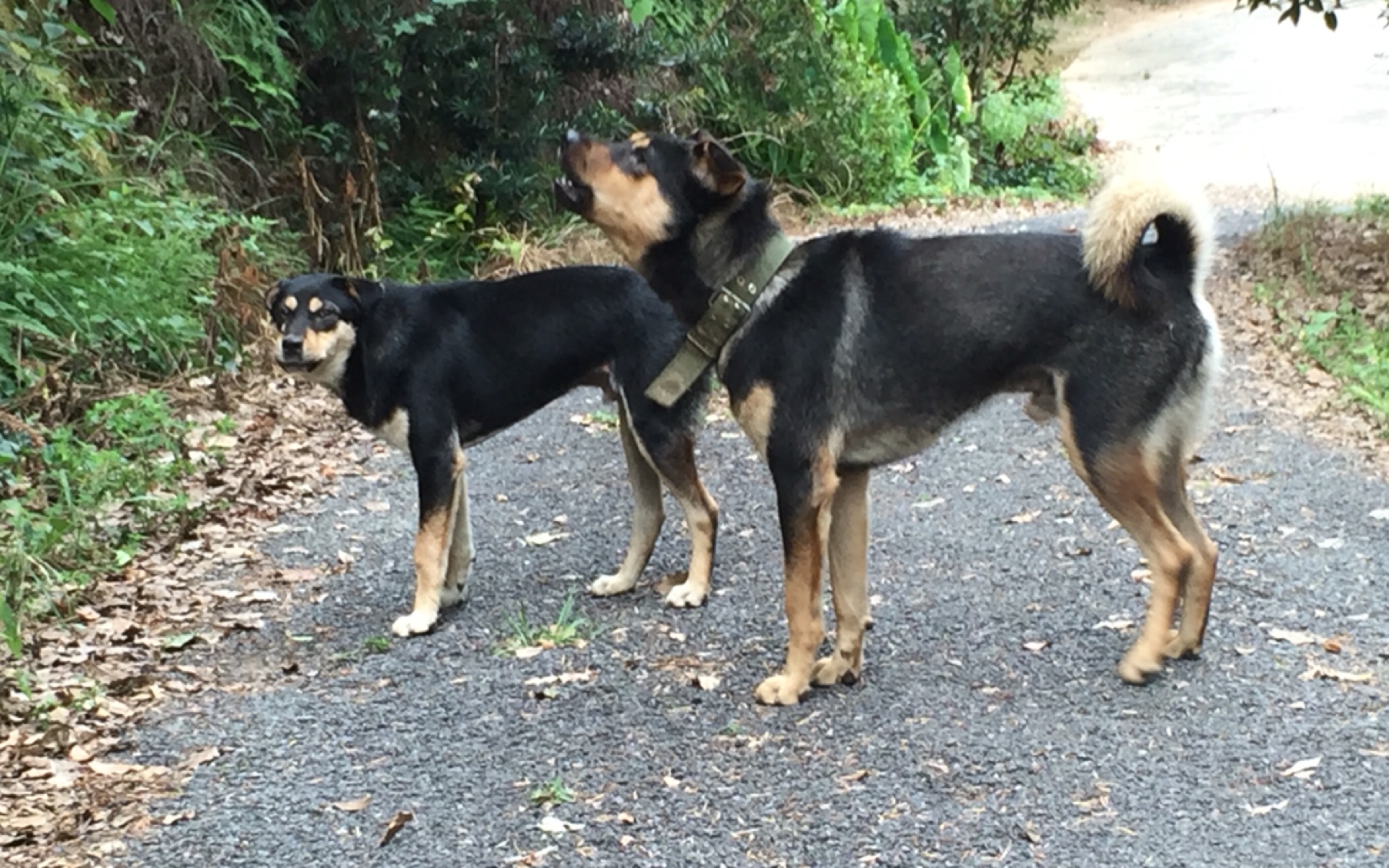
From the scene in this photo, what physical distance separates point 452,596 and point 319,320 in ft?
4.02

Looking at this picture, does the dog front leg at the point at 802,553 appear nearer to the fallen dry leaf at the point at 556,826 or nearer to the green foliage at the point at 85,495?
the fallen dry leaf at the point at 556,826

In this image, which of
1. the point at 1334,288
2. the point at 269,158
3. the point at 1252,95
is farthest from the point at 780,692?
the point at 1252,95

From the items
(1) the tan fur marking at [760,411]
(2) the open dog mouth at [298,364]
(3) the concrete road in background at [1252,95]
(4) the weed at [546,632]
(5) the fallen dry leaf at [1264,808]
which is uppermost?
(2) the open dog mouth at [298,364]

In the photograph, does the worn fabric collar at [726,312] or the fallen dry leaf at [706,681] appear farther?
the fallen dry leaf at [706,681]

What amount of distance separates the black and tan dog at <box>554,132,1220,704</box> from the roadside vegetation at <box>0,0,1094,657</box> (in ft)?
7.45

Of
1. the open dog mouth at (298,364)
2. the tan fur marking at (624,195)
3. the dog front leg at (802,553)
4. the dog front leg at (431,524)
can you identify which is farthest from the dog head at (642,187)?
the open dog mouth at (298,364)

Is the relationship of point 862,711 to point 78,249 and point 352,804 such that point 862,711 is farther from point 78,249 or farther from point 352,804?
point 78,249

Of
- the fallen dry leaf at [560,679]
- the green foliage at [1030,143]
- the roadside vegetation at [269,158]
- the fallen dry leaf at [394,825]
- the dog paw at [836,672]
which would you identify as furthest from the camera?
the green foliage at [1030,143]

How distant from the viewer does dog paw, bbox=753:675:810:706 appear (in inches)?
184

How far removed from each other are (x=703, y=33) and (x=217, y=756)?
37.0 feet

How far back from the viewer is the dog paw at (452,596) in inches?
227

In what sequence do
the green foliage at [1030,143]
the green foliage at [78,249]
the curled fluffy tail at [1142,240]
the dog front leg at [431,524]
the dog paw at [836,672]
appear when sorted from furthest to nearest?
the green foliage at [1030,143] → the green foliage at [78,249] → the dog front leg at [431,524] → the dog paw at [836,672] → the curled fluffy tail at [1142,240]

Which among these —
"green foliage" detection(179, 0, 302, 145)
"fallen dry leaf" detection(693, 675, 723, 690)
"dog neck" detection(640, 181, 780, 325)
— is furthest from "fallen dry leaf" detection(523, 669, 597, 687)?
"green foliage" detection(179, 0, 302, 145)

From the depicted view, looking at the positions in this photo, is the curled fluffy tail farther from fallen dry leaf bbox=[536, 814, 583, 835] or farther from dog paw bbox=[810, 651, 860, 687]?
fallen dry leaf bbox=[536, 814, 583, 835]
